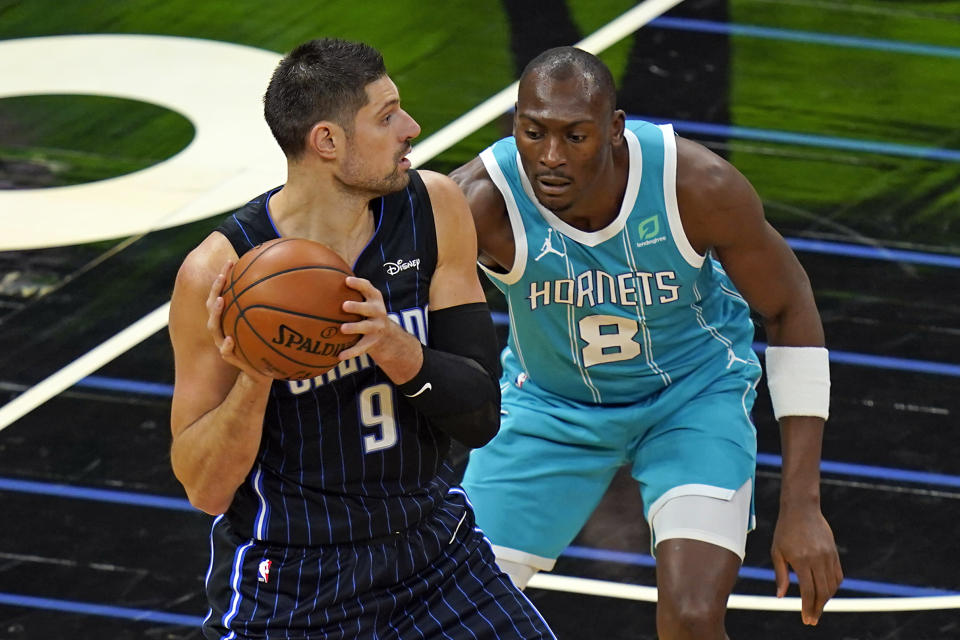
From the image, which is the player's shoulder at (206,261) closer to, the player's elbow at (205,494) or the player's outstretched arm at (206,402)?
the player's outstretched arm at (206,402)

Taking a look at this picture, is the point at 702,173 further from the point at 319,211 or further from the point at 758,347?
the point at 758,347

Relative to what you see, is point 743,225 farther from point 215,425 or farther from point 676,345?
point 215,425

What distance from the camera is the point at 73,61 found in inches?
365

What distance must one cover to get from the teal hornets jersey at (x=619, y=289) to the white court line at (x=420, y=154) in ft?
7.66

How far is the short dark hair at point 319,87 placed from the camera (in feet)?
12.4

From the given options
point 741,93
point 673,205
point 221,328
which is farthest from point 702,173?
A: point 741,93

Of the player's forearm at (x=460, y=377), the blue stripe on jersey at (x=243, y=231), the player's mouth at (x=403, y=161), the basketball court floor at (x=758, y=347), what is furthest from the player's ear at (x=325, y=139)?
the basketball court floor at (x=758, y=347)

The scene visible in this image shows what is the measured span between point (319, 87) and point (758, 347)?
3.38m

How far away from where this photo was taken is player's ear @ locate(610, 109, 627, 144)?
4.64 meters

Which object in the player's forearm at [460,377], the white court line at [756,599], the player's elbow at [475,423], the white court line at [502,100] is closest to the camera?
the player's forearm at [460,377]

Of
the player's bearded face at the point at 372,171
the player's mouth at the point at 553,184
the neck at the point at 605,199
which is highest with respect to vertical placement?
the player's bearded face at the point at 372,171

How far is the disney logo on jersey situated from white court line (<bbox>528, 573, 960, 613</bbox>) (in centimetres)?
188

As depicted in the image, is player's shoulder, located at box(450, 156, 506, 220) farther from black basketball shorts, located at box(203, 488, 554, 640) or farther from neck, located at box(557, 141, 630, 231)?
black basketball shorts, located at box(203, 488, 554, 640)

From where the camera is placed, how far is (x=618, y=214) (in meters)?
4.75
